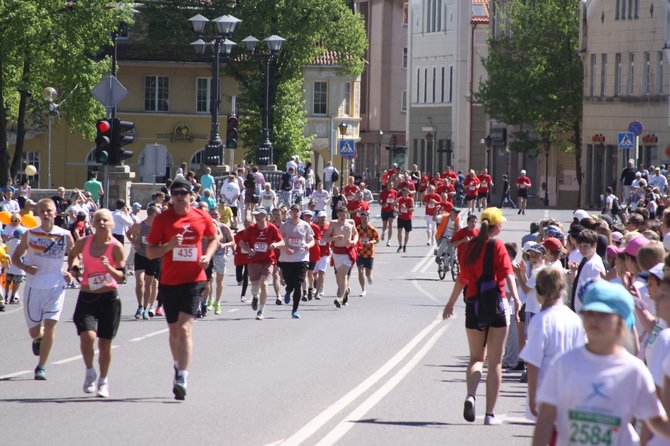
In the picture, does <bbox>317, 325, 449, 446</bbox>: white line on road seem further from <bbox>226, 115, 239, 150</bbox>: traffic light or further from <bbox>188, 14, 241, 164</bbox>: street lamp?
<bbox>226, 115, 239, 150</bbox>: traffic light

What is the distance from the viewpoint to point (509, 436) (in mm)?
12727

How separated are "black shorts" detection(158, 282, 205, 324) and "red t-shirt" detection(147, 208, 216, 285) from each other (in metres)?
0.05

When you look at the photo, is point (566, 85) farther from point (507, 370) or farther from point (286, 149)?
point (507, 370)

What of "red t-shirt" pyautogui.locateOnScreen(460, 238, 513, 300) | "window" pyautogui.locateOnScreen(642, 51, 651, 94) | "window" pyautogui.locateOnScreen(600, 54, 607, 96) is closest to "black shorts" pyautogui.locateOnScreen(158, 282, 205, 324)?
"red t-shirt" pyautogui.locateOnScreen(460, 238, 513, 300)

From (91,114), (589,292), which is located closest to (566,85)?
(91,114)

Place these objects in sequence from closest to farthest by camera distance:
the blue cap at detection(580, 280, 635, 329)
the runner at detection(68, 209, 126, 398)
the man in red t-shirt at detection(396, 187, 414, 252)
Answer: the blue cap at detection(580, 280, 635, 329) < the runner at detection(68, 209, 126, 398) < the man in red t-shirt at detection(396, 187, 414, 252)

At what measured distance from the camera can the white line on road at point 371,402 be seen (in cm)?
1230

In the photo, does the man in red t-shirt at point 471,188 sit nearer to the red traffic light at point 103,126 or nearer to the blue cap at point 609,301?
the red traffic light at point 103,126

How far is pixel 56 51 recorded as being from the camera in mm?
56812

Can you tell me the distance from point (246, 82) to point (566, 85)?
1577 centimetres

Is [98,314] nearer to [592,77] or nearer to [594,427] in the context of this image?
[594,427]

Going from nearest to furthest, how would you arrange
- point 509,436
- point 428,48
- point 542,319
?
point 542,319 < point 509,436 < point 428,48

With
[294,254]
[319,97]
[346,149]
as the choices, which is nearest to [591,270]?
[294,254]

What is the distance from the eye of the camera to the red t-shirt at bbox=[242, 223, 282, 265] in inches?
972
